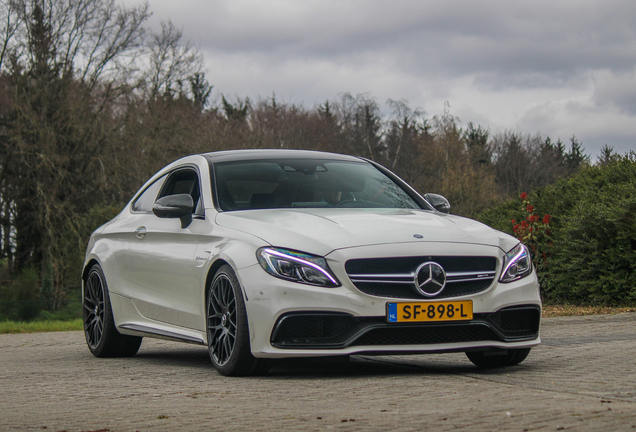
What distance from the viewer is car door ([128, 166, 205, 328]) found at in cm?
662

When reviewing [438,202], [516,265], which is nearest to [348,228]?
[516,265]

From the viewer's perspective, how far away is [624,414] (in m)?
3.77

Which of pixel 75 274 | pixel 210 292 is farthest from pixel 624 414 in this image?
pixel 75 274

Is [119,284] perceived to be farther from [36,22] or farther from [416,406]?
[36,22]

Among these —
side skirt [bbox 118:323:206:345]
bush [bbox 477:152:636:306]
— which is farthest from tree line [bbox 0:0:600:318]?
side skirt [bbox 118:323:206:345]

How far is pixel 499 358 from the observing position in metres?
6.30

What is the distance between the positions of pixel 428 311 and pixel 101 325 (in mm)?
3916

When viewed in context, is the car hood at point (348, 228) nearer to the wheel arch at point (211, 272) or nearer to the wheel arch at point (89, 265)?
the wheel arch at point (211, 272)

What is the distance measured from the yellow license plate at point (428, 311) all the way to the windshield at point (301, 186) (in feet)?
4.73

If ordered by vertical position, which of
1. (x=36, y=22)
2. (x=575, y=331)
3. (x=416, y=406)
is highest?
(x=36, y=22)

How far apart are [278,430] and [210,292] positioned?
8.12 feet

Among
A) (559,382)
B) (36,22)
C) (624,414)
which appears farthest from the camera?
(36,22)

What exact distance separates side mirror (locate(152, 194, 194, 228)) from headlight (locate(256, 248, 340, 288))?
4.58 feet

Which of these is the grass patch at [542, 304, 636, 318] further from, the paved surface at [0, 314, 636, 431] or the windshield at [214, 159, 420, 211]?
the windshield at [214, 159, 420, 211]
